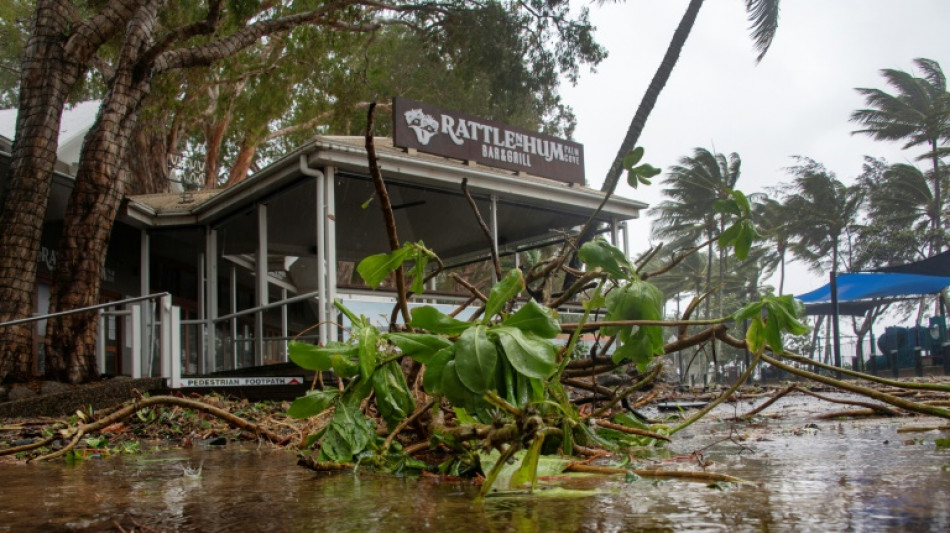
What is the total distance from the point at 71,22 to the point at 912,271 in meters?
A: 23.4

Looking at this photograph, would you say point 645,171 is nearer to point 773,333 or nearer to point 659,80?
point 773,333

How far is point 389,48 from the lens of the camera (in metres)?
22.5

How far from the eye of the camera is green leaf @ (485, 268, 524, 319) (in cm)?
157

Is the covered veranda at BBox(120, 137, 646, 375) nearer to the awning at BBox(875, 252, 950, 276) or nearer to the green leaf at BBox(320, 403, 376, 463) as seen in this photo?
the green leaf at BBox(320, 403, 376, 463)

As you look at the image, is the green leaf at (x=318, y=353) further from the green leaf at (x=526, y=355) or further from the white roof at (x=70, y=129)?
the white roof at (x=70, y=129)

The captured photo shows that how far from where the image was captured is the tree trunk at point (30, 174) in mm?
8266

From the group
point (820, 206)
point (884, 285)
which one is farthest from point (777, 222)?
point (884, 285)

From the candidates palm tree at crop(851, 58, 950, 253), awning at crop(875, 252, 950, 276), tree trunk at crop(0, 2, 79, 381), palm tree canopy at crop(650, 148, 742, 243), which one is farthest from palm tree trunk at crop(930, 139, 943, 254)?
tree trunk at crop(0, 2, 79, 381)

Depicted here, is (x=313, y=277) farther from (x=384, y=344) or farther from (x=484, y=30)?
(x=384, y=344)

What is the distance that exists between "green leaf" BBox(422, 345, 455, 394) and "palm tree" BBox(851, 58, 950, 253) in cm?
4726

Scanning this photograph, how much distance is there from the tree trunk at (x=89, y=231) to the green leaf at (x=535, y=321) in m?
8.22

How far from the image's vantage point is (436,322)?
5.13ft

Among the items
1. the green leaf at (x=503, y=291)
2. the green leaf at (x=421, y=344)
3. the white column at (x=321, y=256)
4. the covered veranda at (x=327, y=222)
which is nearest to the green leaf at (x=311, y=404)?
the green leaf at (x=421, y=344)

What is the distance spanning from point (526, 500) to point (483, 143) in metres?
9.88
